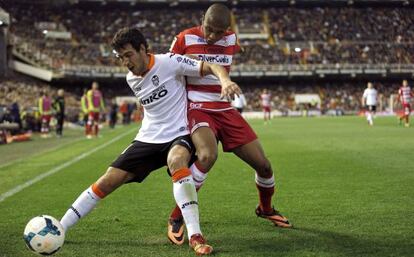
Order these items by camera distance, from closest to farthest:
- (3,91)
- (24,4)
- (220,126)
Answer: (220,126), (3,91), (24,4)

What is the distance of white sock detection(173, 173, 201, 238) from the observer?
5051 mm

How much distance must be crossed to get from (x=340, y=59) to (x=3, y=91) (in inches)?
1271

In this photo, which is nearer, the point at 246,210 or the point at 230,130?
the point at 230,130

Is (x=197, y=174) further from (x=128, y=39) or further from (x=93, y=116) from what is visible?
(x=93, y=116)

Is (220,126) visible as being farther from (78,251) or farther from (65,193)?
(65,193)

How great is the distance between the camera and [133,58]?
531cm

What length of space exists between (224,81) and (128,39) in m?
0.91

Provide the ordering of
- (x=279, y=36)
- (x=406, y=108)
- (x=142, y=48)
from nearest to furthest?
(x=142, y=48) < (x=406, y=108) < (x=279, y=36)

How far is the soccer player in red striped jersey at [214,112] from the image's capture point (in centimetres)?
566

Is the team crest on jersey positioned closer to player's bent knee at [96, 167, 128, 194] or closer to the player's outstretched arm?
the player's outstretched arm

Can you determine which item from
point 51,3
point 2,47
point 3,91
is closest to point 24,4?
point 51,3

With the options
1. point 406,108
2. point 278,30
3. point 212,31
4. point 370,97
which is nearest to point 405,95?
point 406,108

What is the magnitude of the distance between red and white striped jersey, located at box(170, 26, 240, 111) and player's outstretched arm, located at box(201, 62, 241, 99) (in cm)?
52

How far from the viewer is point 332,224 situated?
6152 mm
